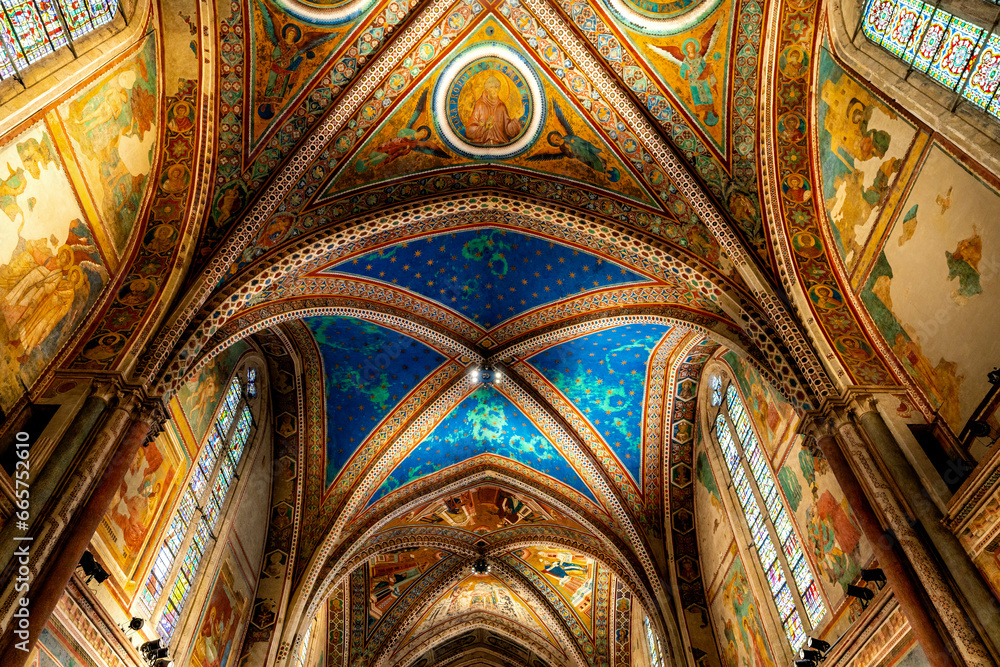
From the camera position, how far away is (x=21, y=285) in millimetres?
7473

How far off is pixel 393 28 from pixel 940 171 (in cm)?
753

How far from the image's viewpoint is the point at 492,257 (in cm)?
1312

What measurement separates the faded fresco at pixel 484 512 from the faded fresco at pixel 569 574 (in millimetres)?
1562

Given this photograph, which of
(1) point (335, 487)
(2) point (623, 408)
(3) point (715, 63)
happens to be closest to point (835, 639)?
(2) point (623, 408)

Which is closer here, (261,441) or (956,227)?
(956,227)

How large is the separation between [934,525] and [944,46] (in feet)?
15.6

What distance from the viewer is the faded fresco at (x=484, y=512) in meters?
17.3

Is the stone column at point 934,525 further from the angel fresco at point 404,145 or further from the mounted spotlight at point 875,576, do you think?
the angel fresco at point 404,145

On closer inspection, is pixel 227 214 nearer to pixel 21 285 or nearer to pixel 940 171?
pixel 21 285

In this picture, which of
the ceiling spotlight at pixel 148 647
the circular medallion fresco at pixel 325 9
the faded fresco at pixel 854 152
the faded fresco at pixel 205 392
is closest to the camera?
the faded fresco at pixel 854 152

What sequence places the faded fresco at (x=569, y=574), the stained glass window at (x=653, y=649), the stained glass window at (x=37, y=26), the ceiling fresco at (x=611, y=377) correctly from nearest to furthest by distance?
1. the stained glass window at (x=37, y=26)
2. the ceiling fresco at (x=611, y=377)
3. the stained glass window at (x=653, y=649)
4. the faded fresco at (x=569, y=574)

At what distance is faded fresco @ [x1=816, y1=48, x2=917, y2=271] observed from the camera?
318 inches

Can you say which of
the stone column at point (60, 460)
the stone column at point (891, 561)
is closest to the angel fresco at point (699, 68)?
the stone column at point (891, 561)

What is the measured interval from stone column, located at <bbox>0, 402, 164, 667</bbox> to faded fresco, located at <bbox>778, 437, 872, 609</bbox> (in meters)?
8.30
